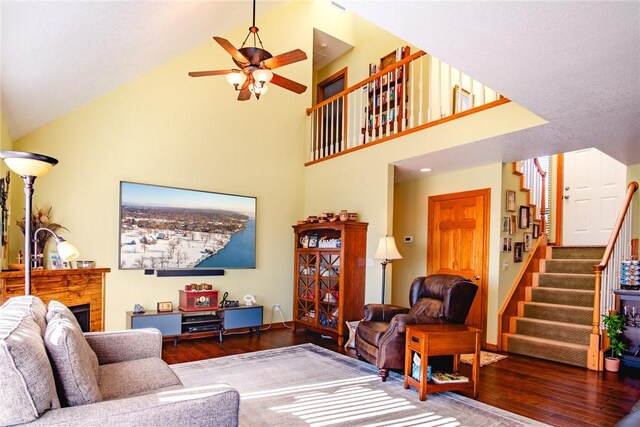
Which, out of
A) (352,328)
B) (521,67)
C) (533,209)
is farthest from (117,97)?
(533,209)

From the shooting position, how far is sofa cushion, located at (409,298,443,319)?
13.0 ft

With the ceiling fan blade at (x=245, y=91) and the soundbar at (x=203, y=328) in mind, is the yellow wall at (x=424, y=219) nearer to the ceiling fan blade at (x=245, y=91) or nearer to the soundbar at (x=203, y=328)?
the soundbar at (x=203, y=328)

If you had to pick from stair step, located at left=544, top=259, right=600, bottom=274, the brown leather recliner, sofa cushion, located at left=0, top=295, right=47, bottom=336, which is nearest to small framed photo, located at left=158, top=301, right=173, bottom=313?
the brown leather recliner

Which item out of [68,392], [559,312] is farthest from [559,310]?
[68,392]

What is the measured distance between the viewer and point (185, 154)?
5418mm

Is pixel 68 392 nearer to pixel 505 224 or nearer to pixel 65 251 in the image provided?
pixel 65 251

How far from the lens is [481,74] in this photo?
2633 mm

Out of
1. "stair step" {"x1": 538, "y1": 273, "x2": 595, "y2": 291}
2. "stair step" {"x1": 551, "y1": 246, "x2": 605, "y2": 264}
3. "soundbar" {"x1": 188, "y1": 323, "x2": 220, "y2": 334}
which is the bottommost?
"soundbar" {"x1": 188, "y1": 323, "x2": 220, "y2": 334}

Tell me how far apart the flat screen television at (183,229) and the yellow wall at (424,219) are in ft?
7.60

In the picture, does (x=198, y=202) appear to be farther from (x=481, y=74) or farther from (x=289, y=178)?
(x=481, y=74)

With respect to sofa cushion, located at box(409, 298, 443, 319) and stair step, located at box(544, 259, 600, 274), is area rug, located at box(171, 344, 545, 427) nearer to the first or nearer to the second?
sofa cushion, located at box(409, 298, 443, 319)

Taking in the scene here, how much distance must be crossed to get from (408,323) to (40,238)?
3.90 meters

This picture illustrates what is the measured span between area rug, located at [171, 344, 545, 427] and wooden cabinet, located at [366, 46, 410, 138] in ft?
10.0

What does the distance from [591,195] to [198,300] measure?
6.19m
